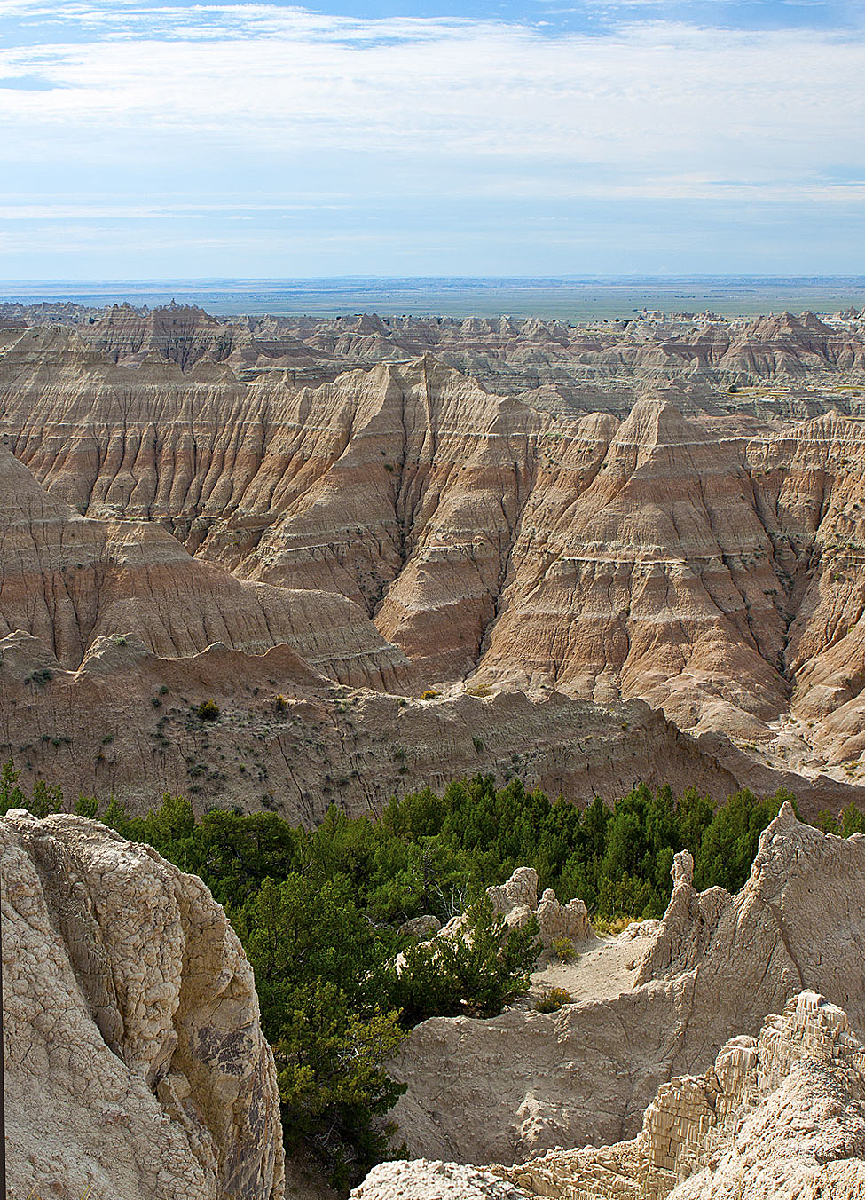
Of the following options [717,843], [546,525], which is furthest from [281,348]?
[717,843]

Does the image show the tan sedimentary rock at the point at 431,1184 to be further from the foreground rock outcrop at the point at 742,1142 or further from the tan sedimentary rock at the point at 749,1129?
the tan sedimentary rock at the point at 749,1129

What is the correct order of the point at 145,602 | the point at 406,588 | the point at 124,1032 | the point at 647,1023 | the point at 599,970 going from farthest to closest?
the point at 406,588
the point at 145,602
the point at 599,970
the point at 647,1023
the point at 124,1032

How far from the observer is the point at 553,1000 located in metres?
22.3

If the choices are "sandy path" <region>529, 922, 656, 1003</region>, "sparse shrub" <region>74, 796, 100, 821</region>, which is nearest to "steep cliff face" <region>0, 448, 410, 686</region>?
"sparse shrub" <region>74, 796, 100, 821</region>

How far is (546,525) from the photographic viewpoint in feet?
276

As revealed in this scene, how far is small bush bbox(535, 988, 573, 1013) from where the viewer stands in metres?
22.1

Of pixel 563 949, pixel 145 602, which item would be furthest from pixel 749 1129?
pixel 145 602

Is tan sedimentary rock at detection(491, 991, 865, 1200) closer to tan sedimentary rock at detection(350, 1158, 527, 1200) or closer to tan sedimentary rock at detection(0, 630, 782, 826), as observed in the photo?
tan sedimentary rock at detection(350, 1158, 527, 1200)

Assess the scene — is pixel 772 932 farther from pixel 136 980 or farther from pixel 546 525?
pixel 546 525

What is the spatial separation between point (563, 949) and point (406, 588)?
56.5 meters

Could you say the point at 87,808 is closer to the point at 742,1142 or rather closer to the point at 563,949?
the point at 563,949

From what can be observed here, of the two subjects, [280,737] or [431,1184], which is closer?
[431,1184]

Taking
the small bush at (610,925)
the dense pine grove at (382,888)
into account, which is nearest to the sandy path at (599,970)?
the dense pine grove at (382,888)

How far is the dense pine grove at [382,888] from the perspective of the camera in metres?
17.8
